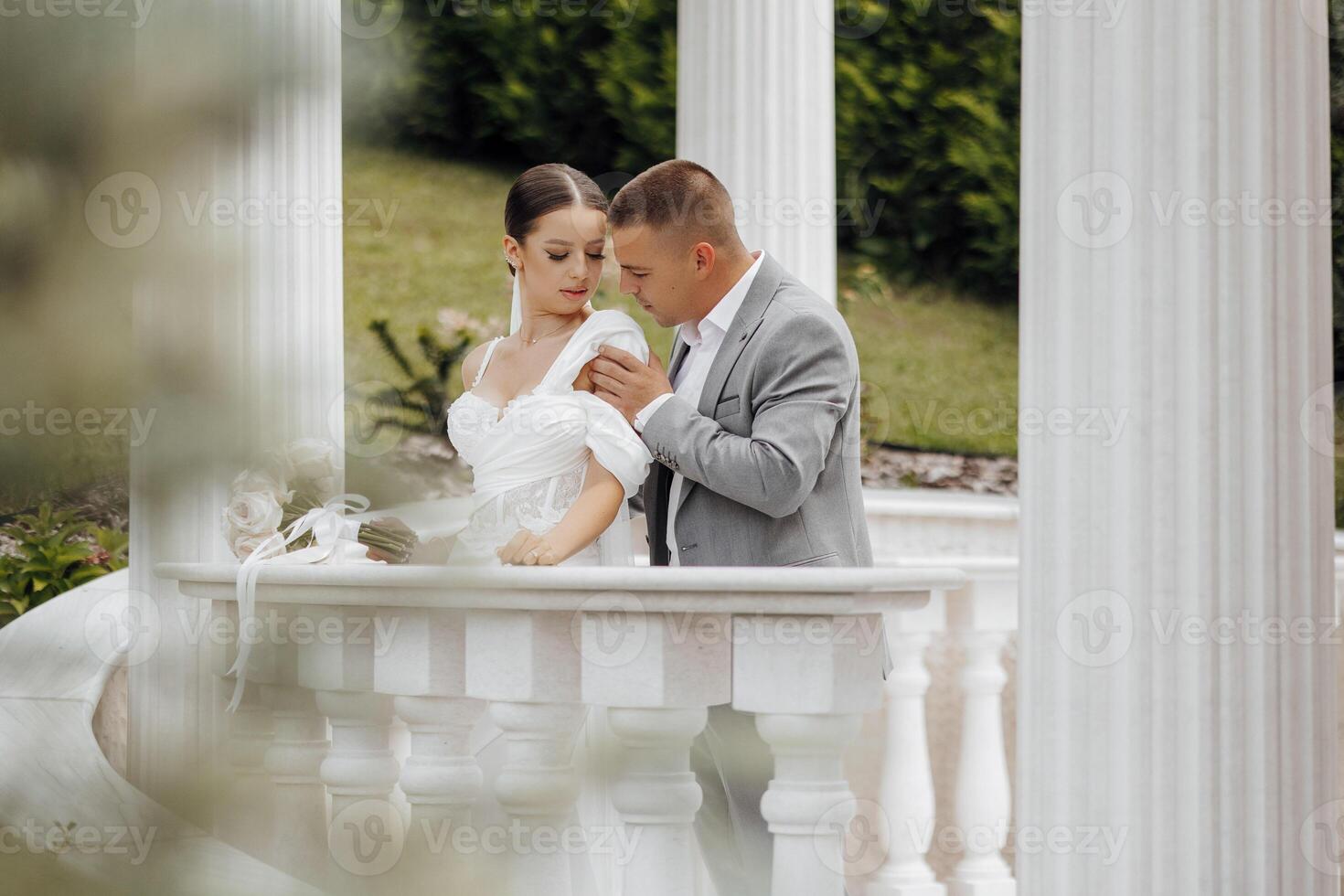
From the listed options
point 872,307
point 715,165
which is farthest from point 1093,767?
point 872,307

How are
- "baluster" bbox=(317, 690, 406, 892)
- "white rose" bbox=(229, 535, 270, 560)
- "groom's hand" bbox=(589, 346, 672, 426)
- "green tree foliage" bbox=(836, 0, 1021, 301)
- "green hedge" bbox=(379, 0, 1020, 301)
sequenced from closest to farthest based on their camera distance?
"baluster" bbox=(317, 690, 406, 892) → "white rose" bbox=(229, 535, 270, 560) → "groom's hand" bbox=(589, 346, 672, 426) → "green hedge" bbox=(379, 0, 1020, 301) → "green tree foliage" bbox=(836, 0, 1021, 301)

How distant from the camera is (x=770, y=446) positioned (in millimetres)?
3080

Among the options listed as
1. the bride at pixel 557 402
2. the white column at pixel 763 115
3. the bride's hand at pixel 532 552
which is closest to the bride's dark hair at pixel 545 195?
the bride at pixel 557 402

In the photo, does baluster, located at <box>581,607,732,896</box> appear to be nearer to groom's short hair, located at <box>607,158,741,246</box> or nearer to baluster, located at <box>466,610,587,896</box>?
baluster, located at <box>466,610,587,896</box>

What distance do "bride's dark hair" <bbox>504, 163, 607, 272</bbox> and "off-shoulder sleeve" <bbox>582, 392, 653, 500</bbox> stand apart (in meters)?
0.45

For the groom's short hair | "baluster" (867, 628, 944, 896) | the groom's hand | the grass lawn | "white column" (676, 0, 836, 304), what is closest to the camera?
the groom's hand

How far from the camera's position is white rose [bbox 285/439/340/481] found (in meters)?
0.60

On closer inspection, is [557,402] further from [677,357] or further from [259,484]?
[259,484]

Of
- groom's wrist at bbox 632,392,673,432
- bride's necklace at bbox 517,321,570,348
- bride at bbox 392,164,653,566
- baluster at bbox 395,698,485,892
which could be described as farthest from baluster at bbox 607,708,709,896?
bride's necklace at bbox 517,321,570,348

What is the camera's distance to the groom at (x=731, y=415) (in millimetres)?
3105

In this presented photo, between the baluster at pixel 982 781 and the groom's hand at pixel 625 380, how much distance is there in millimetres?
2866

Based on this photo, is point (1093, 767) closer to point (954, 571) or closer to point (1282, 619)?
point (1282, 619)

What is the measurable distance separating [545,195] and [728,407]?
2.20 feet

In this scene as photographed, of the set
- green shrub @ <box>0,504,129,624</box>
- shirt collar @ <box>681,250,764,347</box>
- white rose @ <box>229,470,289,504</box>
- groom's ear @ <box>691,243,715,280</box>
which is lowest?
green shrub @ <box>0,504,129,624</box>
